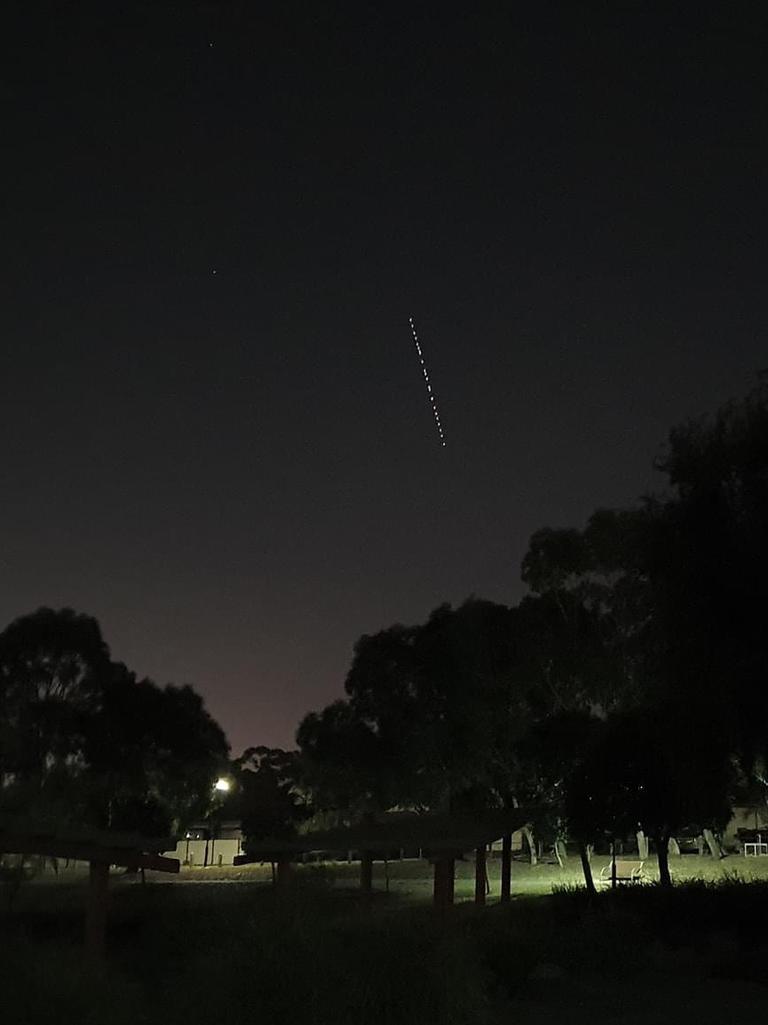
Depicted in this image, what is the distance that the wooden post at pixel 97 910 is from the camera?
15.3 meters

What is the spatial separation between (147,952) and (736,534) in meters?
10.8

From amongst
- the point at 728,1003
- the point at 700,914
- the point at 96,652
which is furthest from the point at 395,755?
the point at 728,1003

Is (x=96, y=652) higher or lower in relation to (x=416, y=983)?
higher

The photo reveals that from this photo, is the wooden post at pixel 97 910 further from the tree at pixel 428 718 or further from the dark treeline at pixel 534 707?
the tree at pixel 428 718

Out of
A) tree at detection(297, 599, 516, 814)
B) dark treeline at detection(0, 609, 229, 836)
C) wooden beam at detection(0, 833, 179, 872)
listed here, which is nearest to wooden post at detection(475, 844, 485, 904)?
wooden beam at detection(0, 833, 179, 872)

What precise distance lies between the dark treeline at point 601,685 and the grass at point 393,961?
2682 mm

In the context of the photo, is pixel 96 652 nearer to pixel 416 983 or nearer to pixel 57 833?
pixel 57 833

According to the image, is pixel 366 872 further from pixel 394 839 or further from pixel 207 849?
pixel 207 849

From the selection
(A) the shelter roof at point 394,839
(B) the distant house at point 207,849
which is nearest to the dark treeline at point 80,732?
(B) the distant house at point 207,849

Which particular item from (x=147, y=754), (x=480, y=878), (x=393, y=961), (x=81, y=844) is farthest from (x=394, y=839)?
(x=147, y=754)

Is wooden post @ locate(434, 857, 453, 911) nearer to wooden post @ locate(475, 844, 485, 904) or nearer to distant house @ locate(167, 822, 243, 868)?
wooden post @ locate(475, 844, 485, 904)

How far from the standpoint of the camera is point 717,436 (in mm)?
18516

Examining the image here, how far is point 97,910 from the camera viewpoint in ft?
52.1

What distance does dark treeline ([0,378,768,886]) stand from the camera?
17.7 metres
